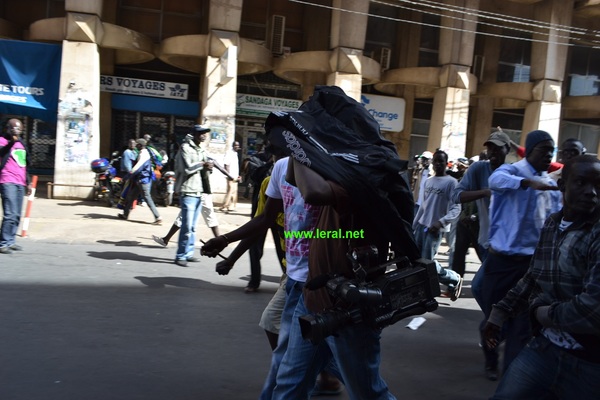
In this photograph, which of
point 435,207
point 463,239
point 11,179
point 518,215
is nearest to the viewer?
point 518,215

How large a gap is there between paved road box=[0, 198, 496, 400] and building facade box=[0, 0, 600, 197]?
279 inches

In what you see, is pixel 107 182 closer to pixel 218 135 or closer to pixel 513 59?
pixel 218 135

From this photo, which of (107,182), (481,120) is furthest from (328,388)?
(481,120)

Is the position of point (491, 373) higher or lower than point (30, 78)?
lower

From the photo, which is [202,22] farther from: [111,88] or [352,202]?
[352,202]

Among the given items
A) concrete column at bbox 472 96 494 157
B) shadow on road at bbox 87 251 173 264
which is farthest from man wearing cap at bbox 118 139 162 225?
concrete column at bbox 472 96 494 157

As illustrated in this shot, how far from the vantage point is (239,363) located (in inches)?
174

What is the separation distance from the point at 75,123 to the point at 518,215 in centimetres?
1208

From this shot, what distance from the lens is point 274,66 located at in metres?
17.2

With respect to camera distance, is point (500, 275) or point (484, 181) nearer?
point (500, 275)

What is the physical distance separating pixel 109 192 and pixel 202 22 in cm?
751

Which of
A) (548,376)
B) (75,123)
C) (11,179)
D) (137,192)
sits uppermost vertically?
(75,123)

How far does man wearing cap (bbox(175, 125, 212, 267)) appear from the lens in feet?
25.5

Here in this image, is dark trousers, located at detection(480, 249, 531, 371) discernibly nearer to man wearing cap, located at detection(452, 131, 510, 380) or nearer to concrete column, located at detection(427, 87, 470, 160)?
man wearing cap, located at detection(452, 131, 510, 380)
